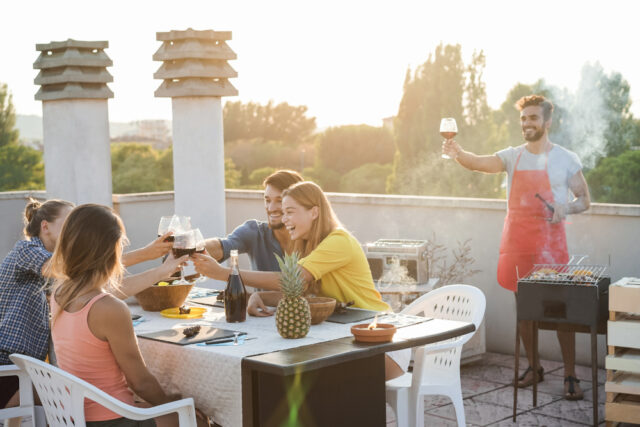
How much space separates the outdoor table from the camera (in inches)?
108

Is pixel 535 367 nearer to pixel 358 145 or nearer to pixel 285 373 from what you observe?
pixel 285 373

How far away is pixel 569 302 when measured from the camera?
15.0 feet

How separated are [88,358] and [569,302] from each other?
9.37 ft

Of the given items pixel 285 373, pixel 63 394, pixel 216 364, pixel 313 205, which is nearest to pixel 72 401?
pixel 63 394

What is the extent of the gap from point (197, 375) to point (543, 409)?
2708 mm

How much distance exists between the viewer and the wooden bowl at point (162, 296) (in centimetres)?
364

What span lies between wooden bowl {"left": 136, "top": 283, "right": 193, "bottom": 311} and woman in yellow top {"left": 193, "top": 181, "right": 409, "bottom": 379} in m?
0.18

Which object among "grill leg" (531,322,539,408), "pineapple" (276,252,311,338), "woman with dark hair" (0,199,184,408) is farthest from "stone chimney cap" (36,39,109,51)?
"pineapple" (276,252,311,338)

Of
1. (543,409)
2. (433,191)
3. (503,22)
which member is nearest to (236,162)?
(433,191)

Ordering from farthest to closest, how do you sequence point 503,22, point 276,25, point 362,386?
point 503,22, point 276,25, point 362,386

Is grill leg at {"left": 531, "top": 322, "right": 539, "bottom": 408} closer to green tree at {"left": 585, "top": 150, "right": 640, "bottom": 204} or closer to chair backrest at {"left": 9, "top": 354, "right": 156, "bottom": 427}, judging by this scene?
chair backrest at {"left": 9, "top": 354, "right": 156, "bottom": 427}

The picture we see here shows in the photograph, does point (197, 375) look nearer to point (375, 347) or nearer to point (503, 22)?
point (375, 347)

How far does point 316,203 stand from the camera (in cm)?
375

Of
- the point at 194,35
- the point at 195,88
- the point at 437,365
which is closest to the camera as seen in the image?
the point at 437,365
